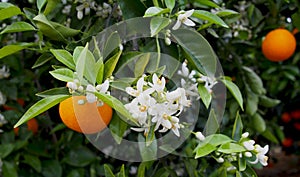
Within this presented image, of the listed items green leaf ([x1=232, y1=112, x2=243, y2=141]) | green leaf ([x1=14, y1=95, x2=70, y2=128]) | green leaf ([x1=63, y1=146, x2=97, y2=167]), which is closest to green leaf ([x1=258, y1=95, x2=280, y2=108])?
green leaf ([x1=63, y1=146, x2=97, y2=167])

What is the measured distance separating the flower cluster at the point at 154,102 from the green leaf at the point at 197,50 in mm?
141

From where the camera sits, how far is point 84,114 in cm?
87

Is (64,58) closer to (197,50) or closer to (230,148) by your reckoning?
(197,50)

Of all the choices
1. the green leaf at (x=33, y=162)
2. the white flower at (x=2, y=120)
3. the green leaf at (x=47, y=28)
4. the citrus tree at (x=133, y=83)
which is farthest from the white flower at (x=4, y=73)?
the green leaf at (x=47, y=28)

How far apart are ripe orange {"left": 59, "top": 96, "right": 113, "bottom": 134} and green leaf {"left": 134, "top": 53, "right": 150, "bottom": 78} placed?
9cm

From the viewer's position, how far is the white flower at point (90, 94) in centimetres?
80

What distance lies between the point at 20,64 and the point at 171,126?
3.20ft

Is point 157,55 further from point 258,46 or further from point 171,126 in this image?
point 258,46

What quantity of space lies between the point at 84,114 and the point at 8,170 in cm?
77

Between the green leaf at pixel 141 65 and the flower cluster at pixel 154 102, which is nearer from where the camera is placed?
the flower cluster at pixel 154 102

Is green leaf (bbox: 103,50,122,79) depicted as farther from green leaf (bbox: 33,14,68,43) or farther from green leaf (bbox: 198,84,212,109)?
green leaf (bbox: 198,84,212,109)

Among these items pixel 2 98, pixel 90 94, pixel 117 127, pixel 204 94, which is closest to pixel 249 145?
pixel 204 94

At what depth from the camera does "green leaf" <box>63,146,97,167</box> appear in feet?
5.68

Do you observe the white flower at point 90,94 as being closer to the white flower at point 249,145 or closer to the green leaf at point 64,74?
the green leaf at point 64,74
